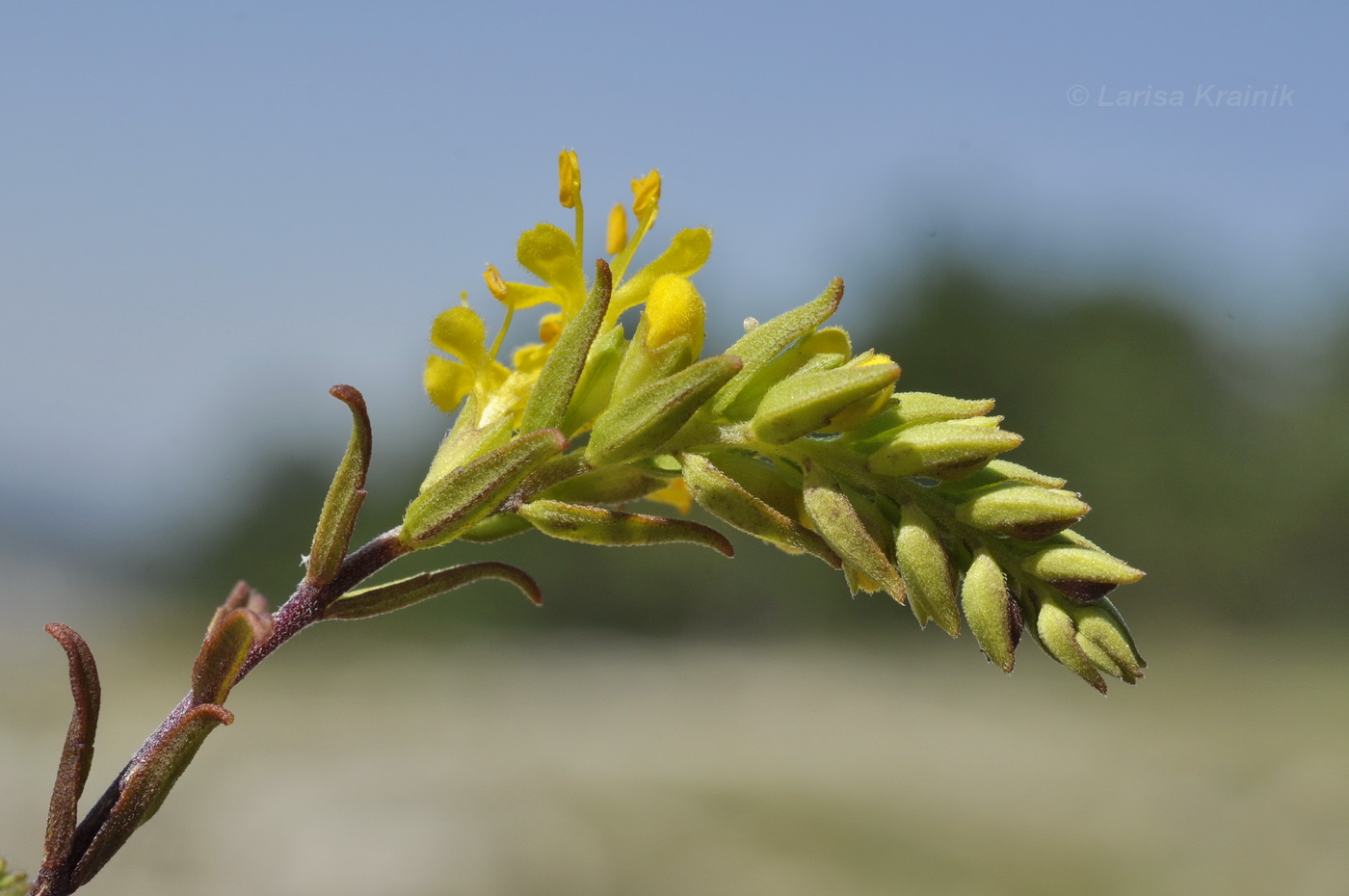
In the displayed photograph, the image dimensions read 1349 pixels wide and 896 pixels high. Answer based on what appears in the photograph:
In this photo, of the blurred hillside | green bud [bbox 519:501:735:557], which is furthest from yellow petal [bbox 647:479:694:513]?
the blurred hillside

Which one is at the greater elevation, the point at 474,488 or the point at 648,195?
the point at 648,195

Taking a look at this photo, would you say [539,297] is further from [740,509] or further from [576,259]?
[740,509]

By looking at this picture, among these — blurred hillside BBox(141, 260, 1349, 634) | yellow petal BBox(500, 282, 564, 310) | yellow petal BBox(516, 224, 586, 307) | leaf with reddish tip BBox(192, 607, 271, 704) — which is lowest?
blurred hillside BBox(141, 260, 1349, 634)

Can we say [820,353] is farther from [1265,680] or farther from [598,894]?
[1265,680]

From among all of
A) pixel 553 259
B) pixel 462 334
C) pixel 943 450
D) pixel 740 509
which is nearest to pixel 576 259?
pixel 553 259

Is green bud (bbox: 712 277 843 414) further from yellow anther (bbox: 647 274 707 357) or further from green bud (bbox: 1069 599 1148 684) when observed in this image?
green bud (bbox: 1069 599 1148 684)

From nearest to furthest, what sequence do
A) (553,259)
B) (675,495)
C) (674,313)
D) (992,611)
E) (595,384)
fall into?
(992,611) < (674,313) < (595,384) < (553,259) < (675,495)
